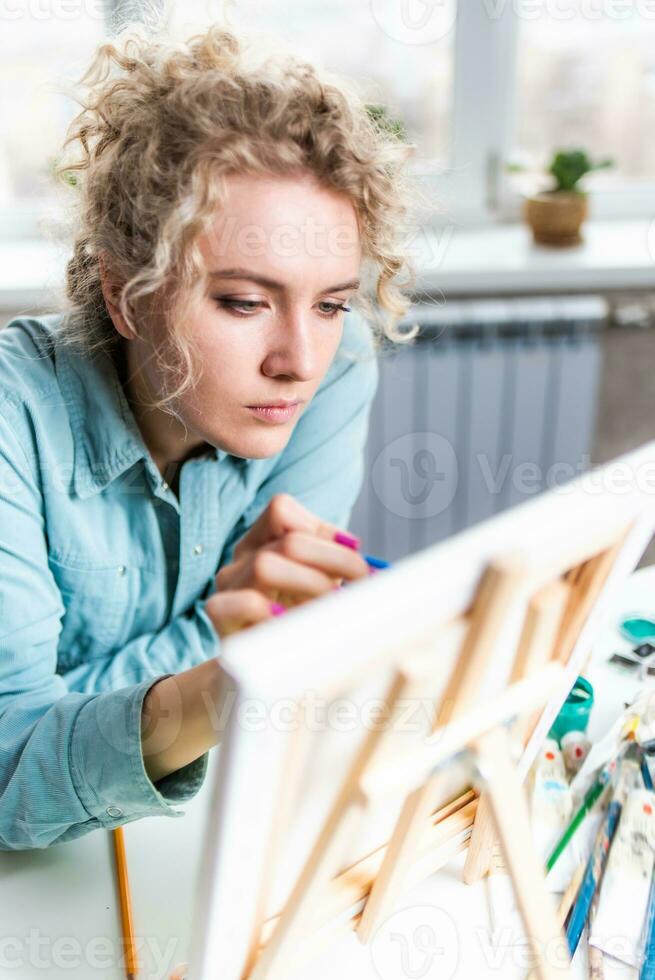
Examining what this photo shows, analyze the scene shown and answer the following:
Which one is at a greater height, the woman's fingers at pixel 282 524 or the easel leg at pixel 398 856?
the woman's fingers at pixel 282 524

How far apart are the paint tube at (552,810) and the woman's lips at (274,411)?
0.39 meters

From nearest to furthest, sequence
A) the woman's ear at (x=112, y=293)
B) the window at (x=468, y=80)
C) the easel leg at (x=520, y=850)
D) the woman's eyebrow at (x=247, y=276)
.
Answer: the easel leg at (x=520, y=850) < the woman's eyebrow at (x=247, y=276) < the woman's ear at (x=112, y=293) < the window at (x=468, y=80)

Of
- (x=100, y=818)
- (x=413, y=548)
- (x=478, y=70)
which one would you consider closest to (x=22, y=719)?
(x=100, y=818)

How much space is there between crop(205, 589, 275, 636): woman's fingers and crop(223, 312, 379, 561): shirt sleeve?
24.1 inches

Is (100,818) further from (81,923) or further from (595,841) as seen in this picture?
(595,841)

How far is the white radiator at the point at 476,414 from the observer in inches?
78.3

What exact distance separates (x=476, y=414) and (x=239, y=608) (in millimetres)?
1636

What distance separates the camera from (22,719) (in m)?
0.78

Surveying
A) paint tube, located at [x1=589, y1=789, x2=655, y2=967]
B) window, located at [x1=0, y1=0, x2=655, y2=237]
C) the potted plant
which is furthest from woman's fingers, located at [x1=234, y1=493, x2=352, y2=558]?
the potted plant

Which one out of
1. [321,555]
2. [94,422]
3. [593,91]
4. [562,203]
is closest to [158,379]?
[94,422]

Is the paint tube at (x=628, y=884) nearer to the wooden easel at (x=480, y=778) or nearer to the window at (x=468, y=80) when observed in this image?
the wooden easel at (x=480, y=778)

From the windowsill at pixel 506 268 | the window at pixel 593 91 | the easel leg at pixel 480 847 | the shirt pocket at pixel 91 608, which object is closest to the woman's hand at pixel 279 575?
the easel leg at pixel 480 847

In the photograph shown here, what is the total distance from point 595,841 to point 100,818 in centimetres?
39

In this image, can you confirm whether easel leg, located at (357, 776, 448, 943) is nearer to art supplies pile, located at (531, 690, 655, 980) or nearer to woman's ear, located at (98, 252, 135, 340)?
art supplies pile, located at (531, 690, 655, 980)
